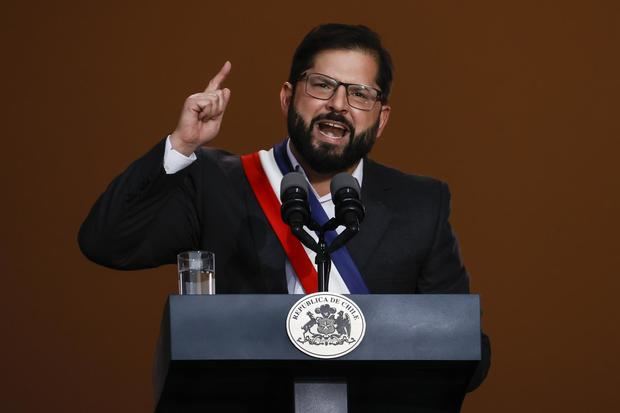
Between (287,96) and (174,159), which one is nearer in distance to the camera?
(174,159)

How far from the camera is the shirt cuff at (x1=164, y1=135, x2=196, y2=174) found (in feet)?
10.9

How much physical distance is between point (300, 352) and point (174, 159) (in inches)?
26.6

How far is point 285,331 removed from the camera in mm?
2842

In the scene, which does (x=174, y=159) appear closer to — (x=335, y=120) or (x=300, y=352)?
(x=335, y=120)

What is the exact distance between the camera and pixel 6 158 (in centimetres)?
493

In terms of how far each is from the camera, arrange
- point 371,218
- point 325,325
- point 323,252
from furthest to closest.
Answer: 1. point 371,218
2. point 323,252
3. point 325,325

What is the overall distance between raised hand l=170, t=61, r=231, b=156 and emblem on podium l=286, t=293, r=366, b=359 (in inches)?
23.2

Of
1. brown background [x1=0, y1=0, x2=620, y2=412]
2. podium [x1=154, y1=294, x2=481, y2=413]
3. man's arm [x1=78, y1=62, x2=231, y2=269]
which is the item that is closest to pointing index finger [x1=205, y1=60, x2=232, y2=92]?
man's arm [x1=78, y1=62, x2=231, y2=269]

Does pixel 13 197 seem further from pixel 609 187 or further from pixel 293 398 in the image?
pixel 293 398

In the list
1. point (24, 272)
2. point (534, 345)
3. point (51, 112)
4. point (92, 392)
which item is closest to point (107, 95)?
point (51, 112)

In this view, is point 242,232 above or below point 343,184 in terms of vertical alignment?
below

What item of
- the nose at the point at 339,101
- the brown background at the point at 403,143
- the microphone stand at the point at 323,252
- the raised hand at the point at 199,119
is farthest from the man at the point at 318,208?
the brown background at the point at 403,143

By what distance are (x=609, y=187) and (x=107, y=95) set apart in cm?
162

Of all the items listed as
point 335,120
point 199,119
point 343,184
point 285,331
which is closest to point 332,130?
point 335,120
